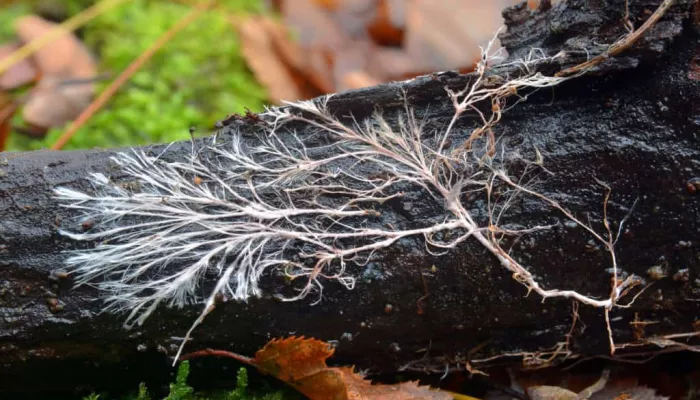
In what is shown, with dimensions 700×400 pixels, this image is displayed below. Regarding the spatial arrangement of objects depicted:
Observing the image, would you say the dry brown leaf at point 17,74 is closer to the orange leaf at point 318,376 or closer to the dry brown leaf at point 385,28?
the dry brown leaf at point 385,28

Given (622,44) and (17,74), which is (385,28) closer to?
(17,74)

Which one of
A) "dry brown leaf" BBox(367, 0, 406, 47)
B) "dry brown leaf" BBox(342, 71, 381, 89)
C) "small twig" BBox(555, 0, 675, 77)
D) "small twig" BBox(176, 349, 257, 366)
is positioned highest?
"dry brown leaf" BBox(367, 0, 406, 47)

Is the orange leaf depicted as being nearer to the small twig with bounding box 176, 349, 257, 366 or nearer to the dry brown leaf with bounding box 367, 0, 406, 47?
the small twig with bounding box 176, 349, 257, 366

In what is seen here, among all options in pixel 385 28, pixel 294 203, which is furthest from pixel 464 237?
pixel 385 28

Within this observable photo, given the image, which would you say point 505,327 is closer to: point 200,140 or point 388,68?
→ point 200,140

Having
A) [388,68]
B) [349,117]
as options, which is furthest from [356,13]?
[349,117]

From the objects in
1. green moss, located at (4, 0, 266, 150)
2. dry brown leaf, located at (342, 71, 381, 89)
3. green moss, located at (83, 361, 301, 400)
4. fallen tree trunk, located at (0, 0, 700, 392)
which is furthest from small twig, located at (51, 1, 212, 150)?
green moss, located at (83, 361, 301, 400)
